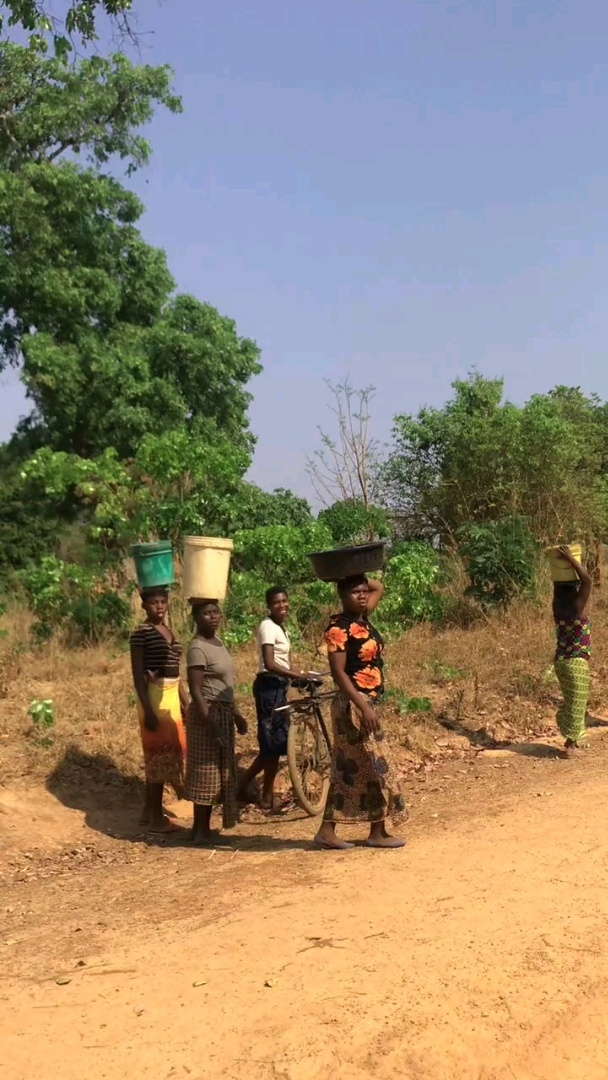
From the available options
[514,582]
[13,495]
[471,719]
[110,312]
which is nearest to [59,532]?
[13,495]

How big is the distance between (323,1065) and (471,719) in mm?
5520

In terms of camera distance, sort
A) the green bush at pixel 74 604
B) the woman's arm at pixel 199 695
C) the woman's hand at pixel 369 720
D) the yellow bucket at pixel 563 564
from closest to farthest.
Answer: the woman's hand at pixel 369 720 < the woman's arm at pixel 199 695 < the yellow bucket at pixel 563 564 < the green bush at pixel 74 604

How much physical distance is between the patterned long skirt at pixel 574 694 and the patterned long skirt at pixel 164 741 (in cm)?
317

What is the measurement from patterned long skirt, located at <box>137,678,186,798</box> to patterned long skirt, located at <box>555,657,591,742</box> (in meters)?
3.17

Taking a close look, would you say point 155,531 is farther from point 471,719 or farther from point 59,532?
point 59,532

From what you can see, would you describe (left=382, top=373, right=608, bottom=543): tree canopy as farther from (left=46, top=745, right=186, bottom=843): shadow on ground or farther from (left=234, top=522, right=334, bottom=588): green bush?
(left=46, top=745, right=186, bottom=843): shadow on ground

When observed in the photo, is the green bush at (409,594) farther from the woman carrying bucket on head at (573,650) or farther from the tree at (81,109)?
the tree at (81,109)

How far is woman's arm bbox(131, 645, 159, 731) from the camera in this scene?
6176mm

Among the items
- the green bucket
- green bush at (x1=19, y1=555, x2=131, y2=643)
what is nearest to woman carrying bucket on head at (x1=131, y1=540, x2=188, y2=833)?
the green bucket

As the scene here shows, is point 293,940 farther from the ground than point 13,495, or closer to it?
closer to it

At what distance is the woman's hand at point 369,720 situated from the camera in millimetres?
5137

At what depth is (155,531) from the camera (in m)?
11.0

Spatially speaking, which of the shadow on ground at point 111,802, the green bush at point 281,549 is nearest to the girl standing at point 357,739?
the shadow on ground at point 111,802

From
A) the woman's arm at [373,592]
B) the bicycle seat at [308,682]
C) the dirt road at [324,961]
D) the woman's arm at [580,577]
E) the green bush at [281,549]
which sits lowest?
the dirt road at [324,961]
